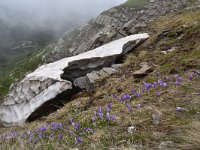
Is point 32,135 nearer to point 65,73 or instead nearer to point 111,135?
point 111,135

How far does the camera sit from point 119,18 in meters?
30.3

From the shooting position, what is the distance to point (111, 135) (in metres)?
4.77

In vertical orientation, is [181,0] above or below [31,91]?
above

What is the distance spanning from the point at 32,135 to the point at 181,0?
2252 centimetres

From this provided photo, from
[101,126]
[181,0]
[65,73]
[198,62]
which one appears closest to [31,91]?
[65,73]

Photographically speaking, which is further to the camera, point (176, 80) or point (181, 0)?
point (181, 0)

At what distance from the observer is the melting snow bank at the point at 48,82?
10336 mm

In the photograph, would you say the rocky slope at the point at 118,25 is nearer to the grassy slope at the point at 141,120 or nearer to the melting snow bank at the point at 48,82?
the melting snow bank at the point at 48,82

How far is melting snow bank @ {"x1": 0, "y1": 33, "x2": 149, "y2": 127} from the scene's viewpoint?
1034cm

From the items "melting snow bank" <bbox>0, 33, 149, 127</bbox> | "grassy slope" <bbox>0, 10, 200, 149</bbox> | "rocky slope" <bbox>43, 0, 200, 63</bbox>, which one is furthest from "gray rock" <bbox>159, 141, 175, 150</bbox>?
"rocky slope" <bbox>43, 0, 200, 63</bbox>

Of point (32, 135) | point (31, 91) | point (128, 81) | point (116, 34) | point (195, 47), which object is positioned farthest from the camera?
point (116, 34)

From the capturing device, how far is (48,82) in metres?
10.7

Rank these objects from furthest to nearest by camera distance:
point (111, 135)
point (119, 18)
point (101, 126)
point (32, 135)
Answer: point (119, 18) < point (32, 135) < point (101, 126) < point (111, 135)

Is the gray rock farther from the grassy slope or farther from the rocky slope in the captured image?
the rocky slope
